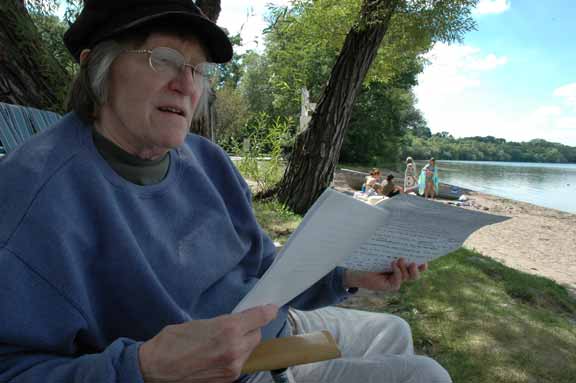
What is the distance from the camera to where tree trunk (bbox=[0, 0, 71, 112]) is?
8.07 feet

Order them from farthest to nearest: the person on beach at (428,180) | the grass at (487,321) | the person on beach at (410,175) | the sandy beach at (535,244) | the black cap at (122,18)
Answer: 1. the person on beach at (428,180)
2. the person on beach at (410,175)
3. the sandy beach at (535,244)
4. the grass at (487,321)
5. the black cap at (122,18)

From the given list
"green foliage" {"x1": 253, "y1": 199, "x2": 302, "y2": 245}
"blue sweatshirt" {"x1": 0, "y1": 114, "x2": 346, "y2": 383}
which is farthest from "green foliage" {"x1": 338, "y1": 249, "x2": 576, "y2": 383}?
"blue sweatshirt" {"x1": 0, "y1": 114, "x2": 346, "y2": 383}

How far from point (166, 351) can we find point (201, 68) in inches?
34.0

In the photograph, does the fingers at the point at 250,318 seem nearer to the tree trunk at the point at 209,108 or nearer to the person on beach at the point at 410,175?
the tree trunk at the point at 209,108

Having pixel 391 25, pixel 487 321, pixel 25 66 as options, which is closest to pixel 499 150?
pixel 391 25

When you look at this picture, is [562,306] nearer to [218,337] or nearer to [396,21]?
[396,21]

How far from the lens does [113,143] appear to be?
3.76ft

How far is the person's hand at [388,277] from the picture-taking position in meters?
1.34

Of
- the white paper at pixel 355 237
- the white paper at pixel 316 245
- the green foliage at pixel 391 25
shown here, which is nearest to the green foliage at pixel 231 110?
the green foliage at pixel 391 25

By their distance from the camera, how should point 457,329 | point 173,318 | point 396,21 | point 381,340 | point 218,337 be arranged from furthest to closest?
1. point 396,21
2. point 457,329
3. point 381,340
4. point 173,318
5. point 218,337

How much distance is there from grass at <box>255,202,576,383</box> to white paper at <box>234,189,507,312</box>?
173cm

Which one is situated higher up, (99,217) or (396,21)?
(396,21)

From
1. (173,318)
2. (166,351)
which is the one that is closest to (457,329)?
(173,318)

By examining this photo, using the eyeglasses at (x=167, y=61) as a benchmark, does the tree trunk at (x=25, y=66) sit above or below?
above
